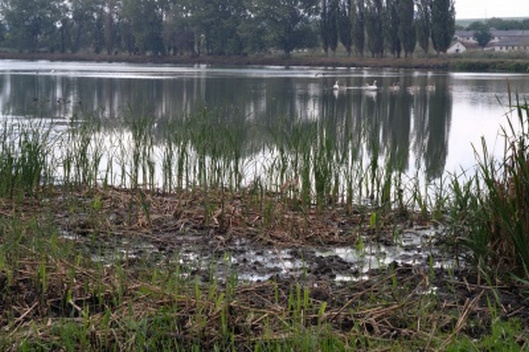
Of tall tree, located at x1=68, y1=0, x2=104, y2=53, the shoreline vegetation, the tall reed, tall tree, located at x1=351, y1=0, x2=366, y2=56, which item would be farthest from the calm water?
tall tree, located at x1=68, y1=0, x2=104, y2=53

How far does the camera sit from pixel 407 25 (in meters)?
51.8

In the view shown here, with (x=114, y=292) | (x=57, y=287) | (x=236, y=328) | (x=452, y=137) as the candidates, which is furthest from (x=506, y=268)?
(x=452, y=137)

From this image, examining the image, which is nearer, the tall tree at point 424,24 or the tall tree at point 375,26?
the tall tree at point 424,24

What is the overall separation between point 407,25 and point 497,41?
44456 mm

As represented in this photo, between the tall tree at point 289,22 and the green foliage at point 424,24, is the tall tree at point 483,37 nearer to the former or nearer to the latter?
the tall tree at point 289,22

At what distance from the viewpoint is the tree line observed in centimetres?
5256

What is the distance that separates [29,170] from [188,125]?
1.70 meters

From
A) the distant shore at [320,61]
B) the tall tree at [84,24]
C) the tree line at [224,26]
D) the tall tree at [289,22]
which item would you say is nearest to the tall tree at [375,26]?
the tree line at [224,26]

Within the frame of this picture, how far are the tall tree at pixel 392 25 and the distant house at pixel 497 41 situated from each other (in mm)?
28817

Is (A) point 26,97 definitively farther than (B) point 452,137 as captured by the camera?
Yes

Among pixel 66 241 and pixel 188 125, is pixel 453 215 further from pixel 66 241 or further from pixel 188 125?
pixel 188 125

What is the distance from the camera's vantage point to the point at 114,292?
3.63 meters

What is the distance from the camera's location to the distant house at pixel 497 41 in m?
85.4

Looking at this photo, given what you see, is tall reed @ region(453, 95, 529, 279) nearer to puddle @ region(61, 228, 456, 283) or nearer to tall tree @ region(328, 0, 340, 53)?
puddle @ region(61, 228, 456, 283)
